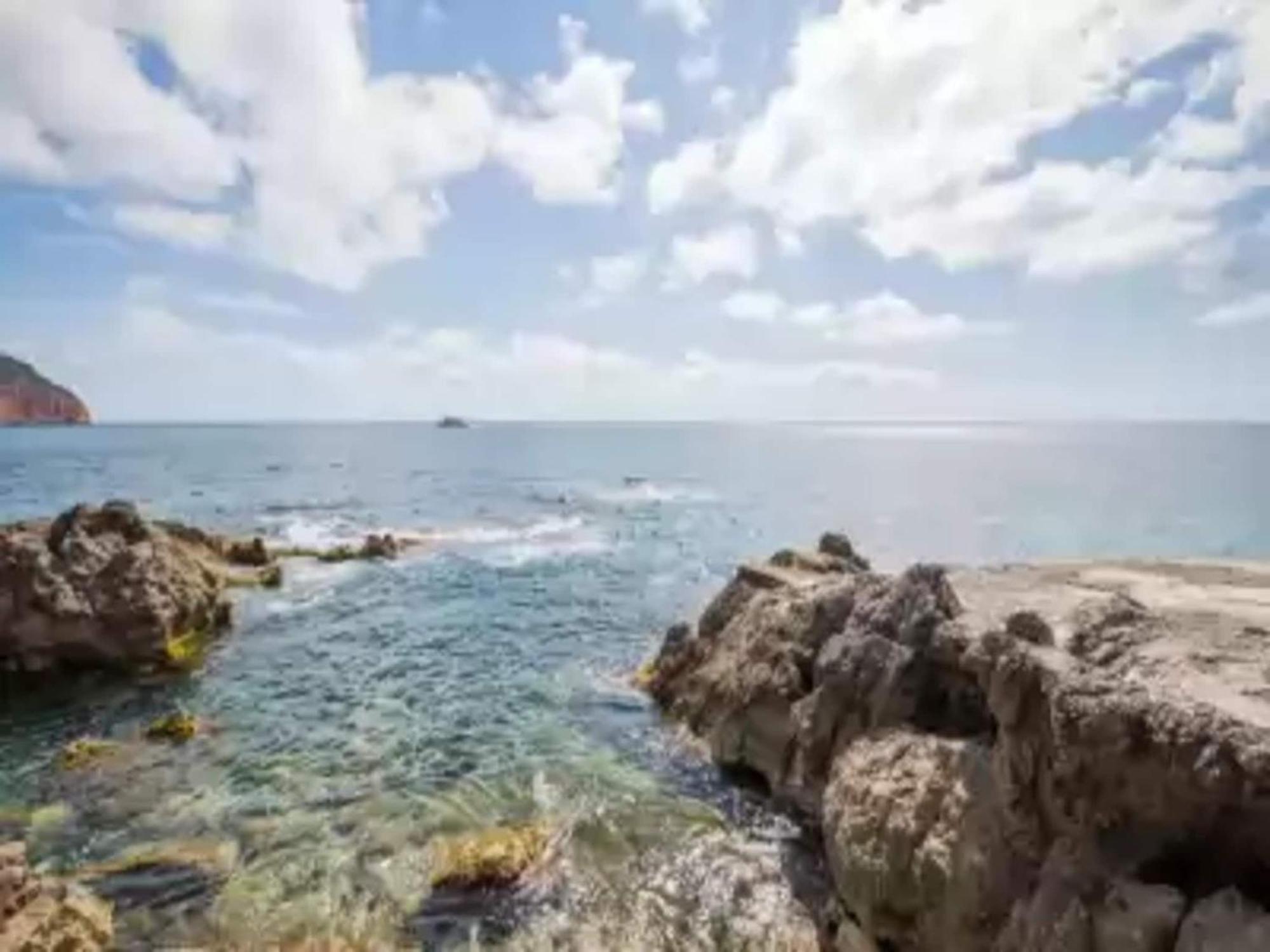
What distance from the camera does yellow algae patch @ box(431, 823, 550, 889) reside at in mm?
15414

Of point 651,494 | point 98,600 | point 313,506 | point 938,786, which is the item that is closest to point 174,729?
point 98,600

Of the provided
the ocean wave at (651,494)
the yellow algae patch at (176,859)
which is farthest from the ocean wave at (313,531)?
the yellow algae patch at (176,859)

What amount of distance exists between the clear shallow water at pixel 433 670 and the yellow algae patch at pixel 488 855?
0.82 meters

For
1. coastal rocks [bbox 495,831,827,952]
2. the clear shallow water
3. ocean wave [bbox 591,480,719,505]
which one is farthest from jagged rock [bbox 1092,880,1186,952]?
ocean wave [bbox 591,480,719,505]

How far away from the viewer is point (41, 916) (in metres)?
12.6

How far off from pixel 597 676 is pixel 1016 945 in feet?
65.2

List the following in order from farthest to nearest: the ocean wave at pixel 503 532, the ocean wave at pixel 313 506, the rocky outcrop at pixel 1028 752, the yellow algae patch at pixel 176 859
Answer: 1. the ocean wave at pixel 313 506
2. the ocean wave at pixel 503 532
3. the yellow algae patch at pixel 176 859
4. the rocky outcrop at pixel 1028 752

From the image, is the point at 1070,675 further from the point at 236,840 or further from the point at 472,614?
the point at 472,614

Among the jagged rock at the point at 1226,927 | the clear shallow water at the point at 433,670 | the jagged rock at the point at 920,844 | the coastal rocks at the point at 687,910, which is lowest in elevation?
the clear shallow water at the point at 433,670

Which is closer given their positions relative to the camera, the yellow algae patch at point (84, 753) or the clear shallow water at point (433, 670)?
the clear shallow water at point (433, 670)

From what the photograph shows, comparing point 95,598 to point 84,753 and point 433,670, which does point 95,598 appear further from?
point 433,670

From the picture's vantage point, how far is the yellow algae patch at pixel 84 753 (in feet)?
68.7

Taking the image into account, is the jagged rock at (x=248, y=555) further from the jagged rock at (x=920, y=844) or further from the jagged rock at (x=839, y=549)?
the jagged rock at (x=920, y=844)

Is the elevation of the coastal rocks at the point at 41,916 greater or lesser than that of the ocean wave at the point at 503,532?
greater
